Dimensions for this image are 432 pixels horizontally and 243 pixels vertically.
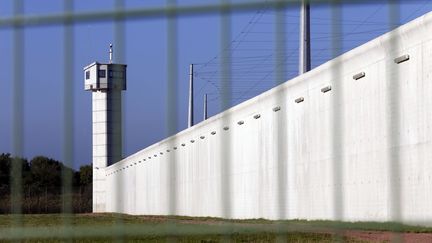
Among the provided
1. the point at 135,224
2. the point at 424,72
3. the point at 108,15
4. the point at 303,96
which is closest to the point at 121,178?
the point at 135,224

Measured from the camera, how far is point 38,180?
355cm

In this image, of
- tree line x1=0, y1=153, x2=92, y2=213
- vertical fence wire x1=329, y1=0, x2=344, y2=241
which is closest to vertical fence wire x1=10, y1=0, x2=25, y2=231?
tree line x1=0, y1=153, x2=92, y2=213

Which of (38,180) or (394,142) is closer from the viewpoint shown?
(38,180)

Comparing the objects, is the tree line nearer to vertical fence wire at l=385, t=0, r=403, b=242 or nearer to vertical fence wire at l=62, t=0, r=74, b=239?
vertical fence wire at l=62, t=0, r=74, b=239

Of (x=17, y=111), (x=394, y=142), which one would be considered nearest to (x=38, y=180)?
(x=17, y=111)

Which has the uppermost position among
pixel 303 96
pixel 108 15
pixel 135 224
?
pixel 303 96

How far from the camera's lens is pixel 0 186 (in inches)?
137

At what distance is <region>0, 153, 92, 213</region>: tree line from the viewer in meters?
3.30

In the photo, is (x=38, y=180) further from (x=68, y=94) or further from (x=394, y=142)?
(x=394, y=142)

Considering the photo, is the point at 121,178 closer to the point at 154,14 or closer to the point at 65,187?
the point at 65,187

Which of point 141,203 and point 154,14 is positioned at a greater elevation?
point 154,14

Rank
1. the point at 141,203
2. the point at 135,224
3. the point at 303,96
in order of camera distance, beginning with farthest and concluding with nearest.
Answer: the point at 303,96 < the point at 141,203 < the point at 135,224

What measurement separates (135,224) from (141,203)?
80 cm

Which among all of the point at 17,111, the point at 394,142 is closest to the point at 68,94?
the point at 17,111
